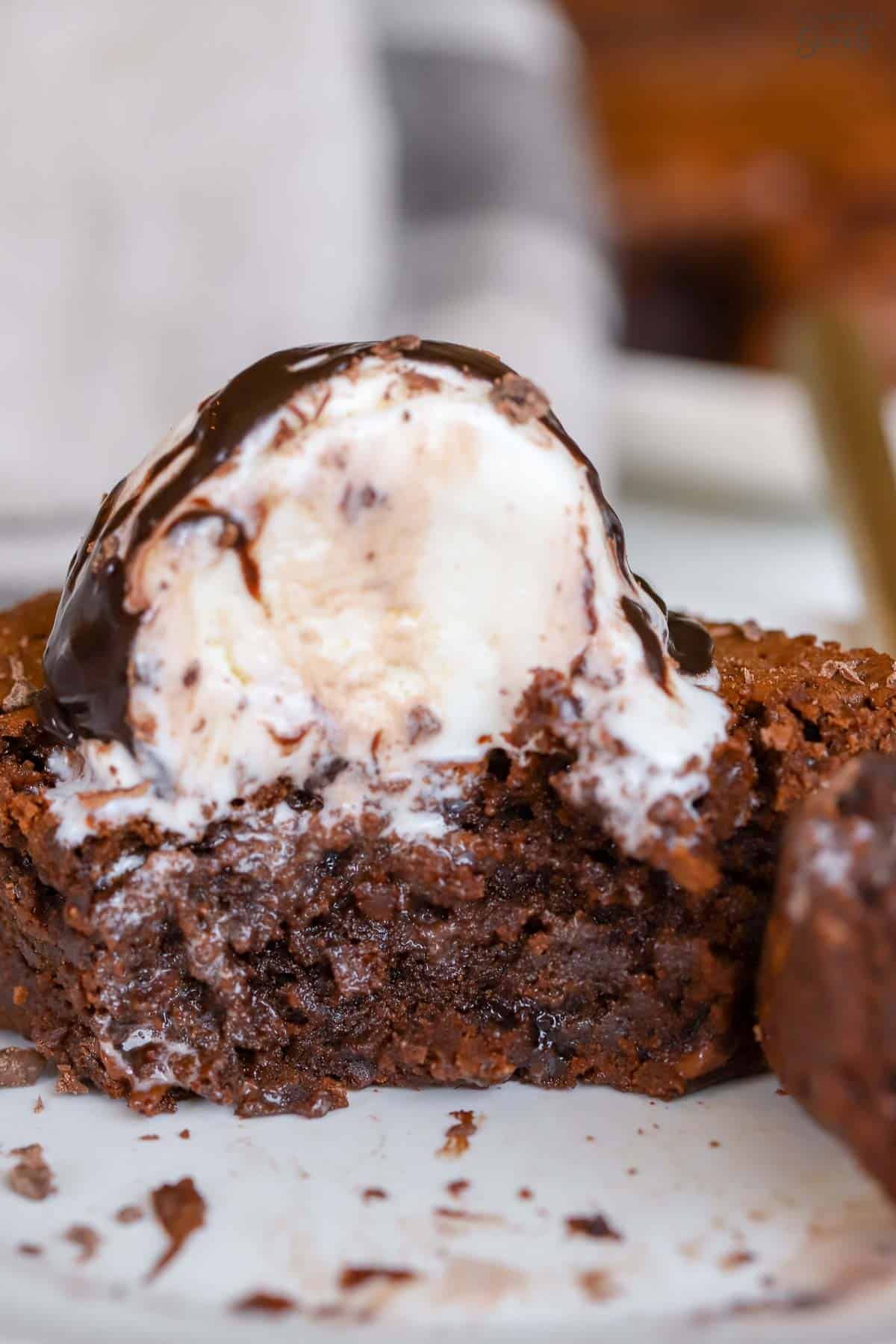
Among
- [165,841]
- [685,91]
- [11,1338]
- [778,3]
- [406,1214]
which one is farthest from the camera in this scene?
[778,3]

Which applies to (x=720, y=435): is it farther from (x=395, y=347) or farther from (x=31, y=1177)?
(x=31, y=1177)

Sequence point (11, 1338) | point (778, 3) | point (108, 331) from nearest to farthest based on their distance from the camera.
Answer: point (11, 1338) < point (108, 331) < point (778, 3)

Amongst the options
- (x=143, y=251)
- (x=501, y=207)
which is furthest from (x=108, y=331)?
(x=501, y=207)

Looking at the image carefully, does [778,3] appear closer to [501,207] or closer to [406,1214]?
[501,207]

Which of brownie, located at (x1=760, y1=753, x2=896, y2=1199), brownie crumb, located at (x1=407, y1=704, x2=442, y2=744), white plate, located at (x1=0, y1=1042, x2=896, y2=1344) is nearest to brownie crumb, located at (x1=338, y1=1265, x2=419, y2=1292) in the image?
white plate, located at (x1=0, y1=1042, x2=896, y2=1344)

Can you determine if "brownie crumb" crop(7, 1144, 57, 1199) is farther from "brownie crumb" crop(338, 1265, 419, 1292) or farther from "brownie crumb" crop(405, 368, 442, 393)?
→ "brownie crumb" crop(405, 368, 442, 393)

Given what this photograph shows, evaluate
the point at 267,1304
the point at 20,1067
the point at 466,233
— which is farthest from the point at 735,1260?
the point at 466,233

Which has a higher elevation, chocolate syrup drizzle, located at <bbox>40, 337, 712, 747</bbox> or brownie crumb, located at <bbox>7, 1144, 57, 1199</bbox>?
chocolate syrup drizzle, located at <bbox>40, 337, 712, 747</bbox>
